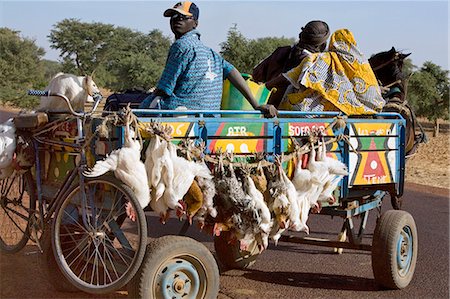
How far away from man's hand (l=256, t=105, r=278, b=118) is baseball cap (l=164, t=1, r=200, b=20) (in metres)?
0.81

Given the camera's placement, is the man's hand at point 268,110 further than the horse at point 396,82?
No

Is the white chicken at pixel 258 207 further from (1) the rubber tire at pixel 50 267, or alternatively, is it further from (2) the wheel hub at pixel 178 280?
(1) the rubber tire at pixel 50 267

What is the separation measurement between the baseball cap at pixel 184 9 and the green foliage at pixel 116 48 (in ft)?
89.2

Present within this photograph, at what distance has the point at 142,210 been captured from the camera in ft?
11.9

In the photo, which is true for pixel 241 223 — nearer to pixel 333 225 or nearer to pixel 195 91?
pixel 195 91

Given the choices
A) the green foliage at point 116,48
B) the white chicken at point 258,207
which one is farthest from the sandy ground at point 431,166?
the green foliage at point 116,48

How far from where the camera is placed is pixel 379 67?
322 inches

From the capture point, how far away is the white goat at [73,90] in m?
4.57

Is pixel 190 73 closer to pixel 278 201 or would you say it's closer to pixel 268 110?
pixel 268 110

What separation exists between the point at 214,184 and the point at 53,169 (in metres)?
1.30

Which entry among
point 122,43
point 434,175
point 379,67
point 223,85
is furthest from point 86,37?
point 223,85

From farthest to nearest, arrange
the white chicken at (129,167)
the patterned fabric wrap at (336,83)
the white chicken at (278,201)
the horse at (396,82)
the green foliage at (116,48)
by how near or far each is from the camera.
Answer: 1. the green foliage at (116,48)
2. the horse at (396,82)
3. the patterned fabric wrap at (336,83)
4. the white chicken at (278,201)
5. the white chicken at (129,167)

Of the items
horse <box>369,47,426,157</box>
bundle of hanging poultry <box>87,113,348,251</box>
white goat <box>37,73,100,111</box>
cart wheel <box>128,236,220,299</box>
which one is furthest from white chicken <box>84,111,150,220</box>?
horse <box>369,47,426,157</box>

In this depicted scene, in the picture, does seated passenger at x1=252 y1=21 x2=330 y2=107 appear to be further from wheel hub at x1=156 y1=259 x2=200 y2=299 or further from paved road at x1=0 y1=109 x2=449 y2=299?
wheel hub at x1=156 y1=259 x2=200 y2=299
